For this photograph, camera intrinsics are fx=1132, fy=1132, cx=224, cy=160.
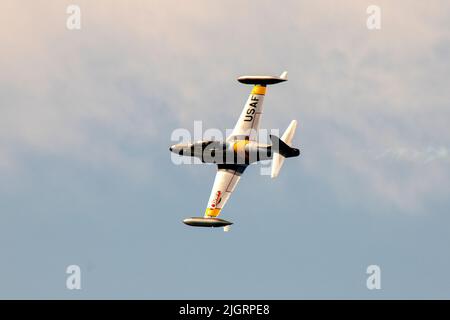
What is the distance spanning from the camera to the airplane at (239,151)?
105 m

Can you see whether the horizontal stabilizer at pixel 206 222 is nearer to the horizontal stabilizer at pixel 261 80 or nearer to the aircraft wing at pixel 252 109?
the aircraft wing at pixel 252 109

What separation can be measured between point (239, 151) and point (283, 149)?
5.26 meters

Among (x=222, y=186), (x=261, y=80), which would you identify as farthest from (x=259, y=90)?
(x=222, y=186)

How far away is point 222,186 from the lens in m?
108

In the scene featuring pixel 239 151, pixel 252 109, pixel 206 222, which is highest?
pixel 252 109

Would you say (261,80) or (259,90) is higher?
(261,80)

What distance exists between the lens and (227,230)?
10494 cm

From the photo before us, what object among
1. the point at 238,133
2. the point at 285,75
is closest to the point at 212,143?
the point at 238,133

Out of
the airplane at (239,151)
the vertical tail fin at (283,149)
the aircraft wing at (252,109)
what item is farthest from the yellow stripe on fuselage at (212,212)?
the aircraft wing at (252,109)

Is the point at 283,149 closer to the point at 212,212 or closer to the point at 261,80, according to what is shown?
the point at 212,212

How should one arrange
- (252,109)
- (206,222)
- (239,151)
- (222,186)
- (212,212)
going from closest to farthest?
(206,222) < (212,212) < (239,151) < (222,186) < (252,109)

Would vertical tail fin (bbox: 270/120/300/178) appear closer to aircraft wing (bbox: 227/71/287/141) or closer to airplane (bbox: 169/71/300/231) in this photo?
airplane (bbox: 169/71/300/231)
